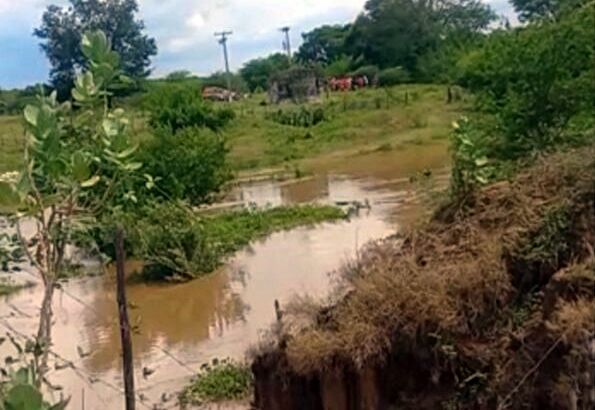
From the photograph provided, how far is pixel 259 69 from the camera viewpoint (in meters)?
67.9

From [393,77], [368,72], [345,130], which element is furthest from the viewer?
[368,72]

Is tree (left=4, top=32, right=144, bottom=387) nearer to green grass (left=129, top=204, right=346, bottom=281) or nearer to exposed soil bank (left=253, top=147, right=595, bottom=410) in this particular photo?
exposed soil bank (left=253, top=147, right=595, bottom=410)

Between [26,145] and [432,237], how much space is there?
5731 millimetres

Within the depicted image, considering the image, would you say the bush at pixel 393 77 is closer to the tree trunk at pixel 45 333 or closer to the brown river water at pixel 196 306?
the brown river water at pixel 196 306

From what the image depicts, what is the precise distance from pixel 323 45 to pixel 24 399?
64275 mm

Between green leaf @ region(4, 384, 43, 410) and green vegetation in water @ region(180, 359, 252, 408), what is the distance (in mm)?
8956

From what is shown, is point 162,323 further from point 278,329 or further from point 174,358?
point 278,329

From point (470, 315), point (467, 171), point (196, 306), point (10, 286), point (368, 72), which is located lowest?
point (196, 306)

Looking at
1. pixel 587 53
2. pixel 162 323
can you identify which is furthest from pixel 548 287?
pixel 162 323

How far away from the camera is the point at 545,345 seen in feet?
20.1

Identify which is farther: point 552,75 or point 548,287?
point 552,75

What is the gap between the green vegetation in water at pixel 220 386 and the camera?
1091 cm

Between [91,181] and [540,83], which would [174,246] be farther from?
[91,181]

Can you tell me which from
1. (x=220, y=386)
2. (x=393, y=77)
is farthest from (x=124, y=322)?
(x=393, y=77)
